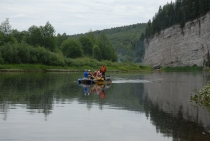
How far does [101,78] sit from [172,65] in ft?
310

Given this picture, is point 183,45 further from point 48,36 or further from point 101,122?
point 101,122

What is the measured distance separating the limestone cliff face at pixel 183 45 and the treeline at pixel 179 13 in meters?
2.11

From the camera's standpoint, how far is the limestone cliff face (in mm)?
108731

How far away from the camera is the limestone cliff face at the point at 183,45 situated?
108731 millimetres

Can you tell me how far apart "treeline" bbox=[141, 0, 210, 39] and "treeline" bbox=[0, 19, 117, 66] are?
77.4ft

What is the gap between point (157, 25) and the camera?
15350 cm

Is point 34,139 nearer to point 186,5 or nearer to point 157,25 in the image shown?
point 186,5

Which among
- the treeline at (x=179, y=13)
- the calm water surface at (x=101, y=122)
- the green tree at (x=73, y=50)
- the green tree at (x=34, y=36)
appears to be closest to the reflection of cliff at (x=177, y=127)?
the calm water surface at (x=101, y=122)

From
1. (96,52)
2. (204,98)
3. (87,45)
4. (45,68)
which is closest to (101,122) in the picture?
(204,98)

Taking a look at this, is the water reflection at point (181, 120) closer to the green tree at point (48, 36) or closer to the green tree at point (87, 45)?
the green tree at point (48, 36)

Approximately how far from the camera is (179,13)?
132750 millimetres

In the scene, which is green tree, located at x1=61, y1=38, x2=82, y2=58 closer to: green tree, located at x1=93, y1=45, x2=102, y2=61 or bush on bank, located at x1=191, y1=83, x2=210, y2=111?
green tree, located at x1=93, y1=45, x2=102, y2=61

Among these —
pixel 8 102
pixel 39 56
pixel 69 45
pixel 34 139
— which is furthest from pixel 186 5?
pixel 34 139

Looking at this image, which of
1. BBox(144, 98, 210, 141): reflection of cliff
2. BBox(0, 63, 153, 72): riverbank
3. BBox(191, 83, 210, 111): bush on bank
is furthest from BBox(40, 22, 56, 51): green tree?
BBox(144, 98, 210, 141): reflection of cliff
